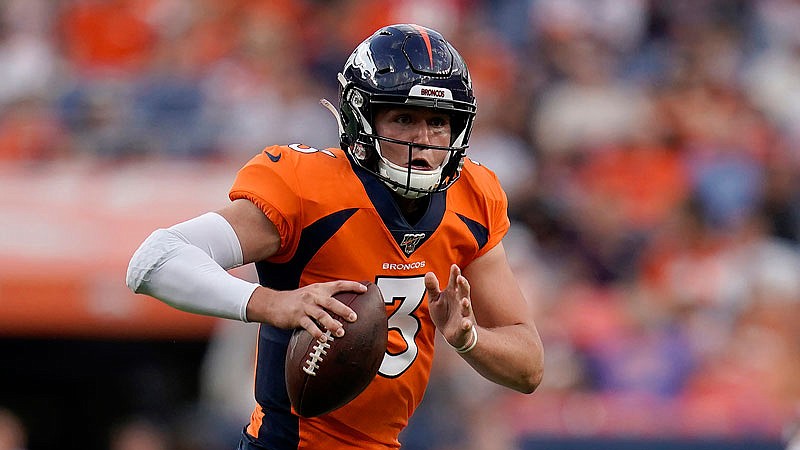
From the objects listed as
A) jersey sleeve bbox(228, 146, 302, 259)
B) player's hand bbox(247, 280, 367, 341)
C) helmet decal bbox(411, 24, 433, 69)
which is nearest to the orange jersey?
jersey sleeve bbox(228, 146, 302, 259)

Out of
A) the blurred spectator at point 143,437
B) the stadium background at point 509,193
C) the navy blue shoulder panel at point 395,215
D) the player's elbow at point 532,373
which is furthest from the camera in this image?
the blurred spectator at point 143,437

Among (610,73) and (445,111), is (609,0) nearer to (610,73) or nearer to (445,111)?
(610,73)

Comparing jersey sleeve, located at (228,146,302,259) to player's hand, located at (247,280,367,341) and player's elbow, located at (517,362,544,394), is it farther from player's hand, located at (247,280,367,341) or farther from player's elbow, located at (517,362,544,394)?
player's elbow, located at (517,362,544,394)

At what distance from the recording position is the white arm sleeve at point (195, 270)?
10.8 ft

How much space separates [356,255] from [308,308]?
0.35 metres

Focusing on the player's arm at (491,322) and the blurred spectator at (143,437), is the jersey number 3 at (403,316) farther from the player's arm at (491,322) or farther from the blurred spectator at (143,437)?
the blurred spectator at (143,437)

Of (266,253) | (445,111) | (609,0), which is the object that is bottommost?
(609,0)

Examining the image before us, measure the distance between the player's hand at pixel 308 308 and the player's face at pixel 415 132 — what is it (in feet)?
1.30

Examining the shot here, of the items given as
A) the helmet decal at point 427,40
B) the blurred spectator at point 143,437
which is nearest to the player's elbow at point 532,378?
the helmet decal at point 427,40

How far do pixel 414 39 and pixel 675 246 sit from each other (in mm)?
4474

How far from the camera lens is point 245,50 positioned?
30.8ft

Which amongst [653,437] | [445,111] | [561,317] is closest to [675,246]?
[561,317]

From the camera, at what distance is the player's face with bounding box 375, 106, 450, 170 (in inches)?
137

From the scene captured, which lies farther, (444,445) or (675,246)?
(675,246)
